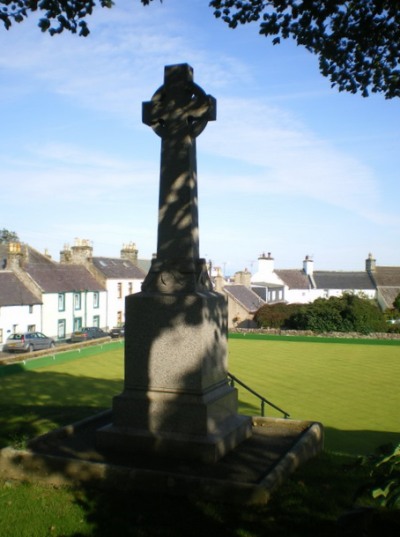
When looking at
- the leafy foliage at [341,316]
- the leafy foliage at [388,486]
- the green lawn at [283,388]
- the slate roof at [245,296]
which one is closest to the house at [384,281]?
the slate roof at [245,296]

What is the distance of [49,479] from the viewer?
7250 mm

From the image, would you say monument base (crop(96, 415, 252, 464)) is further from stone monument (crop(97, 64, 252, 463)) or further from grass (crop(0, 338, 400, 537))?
grass (crop(0, 338, 400, 537))

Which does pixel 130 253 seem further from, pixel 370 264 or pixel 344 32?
pixel 344 32

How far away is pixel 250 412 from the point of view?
17578 mm

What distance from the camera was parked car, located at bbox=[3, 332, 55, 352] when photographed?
124ft

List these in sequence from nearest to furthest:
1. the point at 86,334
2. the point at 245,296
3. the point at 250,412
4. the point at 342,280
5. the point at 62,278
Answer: the point at 250,412
the point at 86,334
the point at 62,278
the point at 245,296
the point at 342,280

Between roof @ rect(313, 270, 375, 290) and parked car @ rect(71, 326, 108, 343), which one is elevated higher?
roof @ rect(313, 270, 375, 290)

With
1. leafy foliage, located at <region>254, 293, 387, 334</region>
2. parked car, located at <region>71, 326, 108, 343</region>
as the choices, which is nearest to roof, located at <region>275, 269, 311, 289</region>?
leafy foliage, located at <region>254, 293, 387, 334</region>

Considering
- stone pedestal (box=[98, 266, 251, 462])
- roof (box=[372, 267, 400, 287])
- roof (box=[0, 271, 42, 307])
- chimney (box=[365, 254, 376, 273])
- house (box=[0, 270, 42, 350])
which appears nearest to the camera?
stone pedestal (box=[98, 266, 251, 462])

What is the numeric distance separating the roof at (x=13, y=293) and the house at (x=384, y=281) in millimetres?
39996

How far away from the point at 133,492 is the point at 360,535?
480 cm

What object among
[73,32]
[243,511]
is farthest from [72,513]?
[73,32]

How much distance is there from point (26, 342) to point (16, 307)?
5871mm

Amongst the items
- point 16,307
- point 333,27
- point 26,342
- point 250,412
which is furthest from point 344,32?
point 16,307
